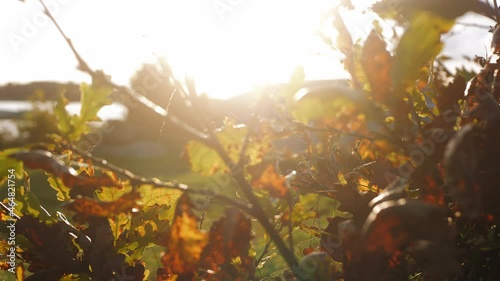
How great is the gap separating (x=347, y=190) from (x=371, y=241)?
355 millimetres

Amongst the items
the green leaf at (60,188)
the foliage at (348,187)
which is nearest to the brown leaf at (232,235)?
the foliage at (348,187)

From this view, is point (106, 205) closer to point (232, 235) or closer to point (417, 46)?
point (232, 235)

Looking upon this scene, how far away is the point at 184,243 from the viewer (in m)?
0.96

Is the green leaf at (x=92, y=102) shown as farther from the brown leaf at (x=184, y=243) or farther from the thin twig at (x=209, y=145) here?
the brown leaf at (x=184, y=243)

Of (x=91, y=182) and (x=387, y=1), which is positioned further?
(x=387, y=1)

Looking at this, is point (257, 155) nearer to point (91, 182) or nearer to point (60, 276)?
point (91, 182)

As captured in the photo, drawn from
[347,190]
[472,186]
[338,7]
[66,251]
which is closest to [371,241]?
[472,186]

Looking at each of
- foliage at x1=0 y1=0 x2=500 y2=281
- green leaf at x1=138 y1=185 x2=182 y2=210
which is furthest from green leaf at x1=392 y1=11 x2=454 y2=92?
green leaf at x1=138 y1=185 x2=182 y2=210

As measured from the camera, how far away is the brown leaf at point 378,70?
98cm

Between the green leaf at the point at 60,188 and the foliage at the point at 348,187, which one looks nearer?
the foliage at the point at 348,187

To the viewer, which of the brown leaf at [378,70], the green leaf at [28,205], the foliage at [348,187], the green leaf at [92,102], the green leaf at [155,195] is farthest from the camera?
the green leaf at [28,205]

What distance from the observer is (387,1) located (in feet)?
5.38

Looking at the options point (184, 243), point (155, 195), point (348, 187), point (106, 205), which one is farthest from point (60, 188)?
point (348, 187)

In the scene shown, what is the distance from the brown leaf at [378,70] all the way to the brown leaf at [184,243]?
0.47 metres
